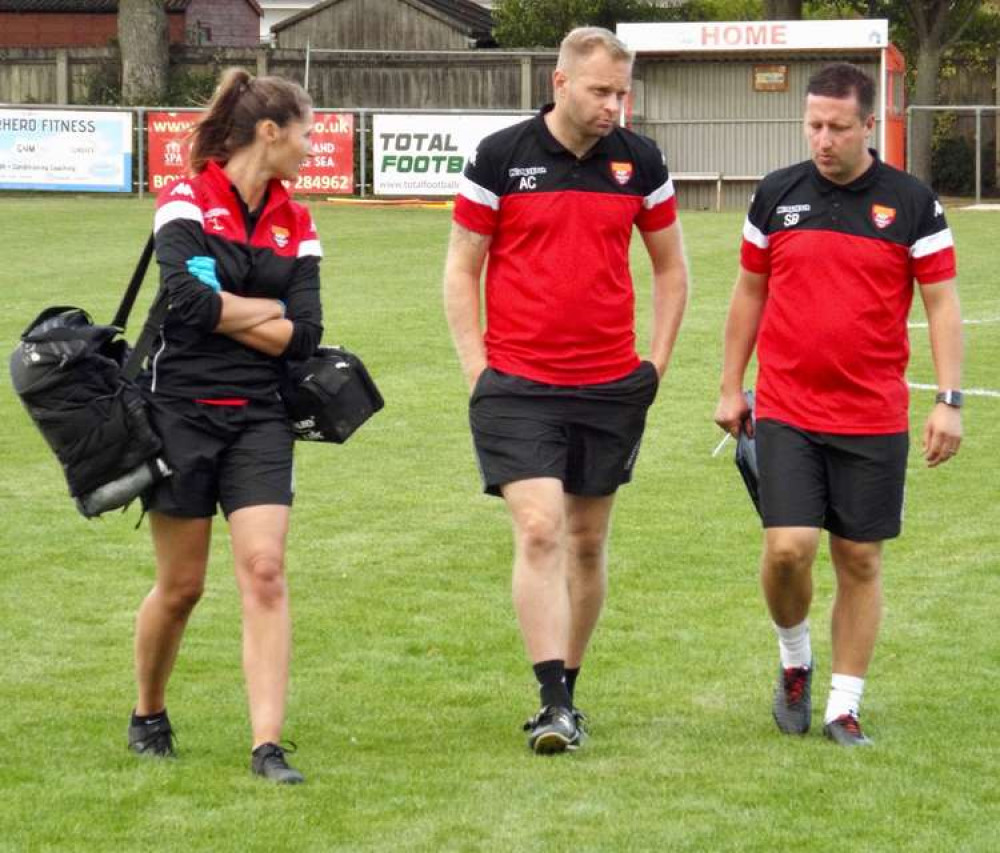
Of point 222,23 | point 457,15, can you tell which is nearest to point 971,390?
point 457,15

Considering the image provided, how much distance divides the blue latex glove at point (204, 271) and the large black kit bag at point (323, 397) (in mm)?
371

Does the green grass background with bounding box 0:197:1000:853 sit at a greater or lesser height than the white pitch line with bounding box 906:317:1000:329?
lesser

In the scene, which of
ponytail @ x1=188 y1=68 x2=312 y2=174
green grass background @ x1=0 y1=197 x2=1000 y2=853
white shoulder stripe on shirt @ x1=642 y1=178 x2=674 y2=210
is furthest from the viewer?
white shoulder stripe on shirt @ x1=642 y1=178 x2=674 y2=210

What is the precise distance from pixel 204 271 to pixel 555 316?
1072 mm

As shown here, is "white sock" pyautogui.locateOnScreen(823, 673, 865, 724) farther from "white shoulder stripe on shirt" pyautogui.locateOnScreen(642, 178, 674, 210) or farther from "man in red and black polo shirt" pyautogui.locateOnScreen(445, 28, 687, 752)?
"white shoulder stripe on shirt" pyautogui.locateOnScreen(642, 178, 674, 210)

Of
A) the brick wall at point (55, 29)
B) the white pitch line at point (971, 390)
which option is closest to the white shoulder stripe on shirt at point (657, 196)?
the white pitch line at point (971, 390)

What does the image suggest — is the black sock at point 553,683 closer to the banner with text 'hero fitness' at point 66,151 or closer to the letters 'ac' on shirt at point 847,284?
the letters 'ac' on shirt at point 847,284

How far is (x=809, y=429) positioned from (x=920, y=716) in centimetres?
108

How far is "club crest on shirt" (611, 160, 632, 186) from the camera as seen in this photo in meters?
6.37

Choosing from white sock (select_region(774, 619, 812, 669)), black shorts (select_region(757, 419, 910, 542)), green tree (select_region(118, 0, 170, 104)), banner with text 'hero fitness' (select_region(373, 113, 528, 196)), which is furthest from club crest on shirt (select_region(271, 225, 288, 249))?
green tree (select_region(118, 0, 170, 104))

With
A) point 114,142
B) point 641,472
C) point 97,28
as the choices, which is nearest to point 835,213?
point 641,472

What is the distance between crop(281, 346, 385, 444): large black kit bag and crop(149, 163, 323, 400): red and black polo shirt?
0.23 ft

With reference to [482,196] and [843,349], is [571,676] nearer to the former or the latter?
[843,349]

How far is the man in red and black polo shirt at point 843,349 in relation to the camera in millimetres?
6234
